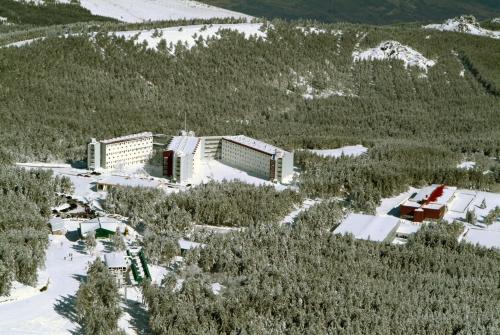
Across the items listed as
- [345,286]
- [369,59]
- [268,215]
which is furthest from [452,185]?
[369,59]

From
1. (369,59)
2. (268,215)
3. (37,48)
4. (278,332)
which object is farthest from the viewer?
(369,59)

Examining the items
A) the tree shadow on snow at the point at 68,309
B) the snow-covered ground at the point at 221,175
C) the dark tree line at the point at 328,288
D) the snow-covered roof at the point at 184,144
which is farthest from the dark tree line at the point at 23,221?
the snow-covered ground at the point at 221,175

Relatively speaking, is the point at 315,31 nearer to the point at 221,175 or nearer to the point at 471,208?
the point at 221,175

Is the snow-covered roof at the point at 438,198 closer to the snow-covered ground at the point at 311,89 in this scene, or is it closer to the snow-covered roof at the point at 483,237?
the snow-covered roof at the point at 483,237

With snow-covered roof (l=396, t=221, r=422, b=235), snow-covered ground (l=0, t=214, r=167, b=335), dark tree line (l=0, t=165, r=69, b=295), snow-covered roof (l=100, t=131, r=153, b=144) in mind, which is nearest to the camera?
snow-covered ground (l=0, t=214, r=167, b=335)

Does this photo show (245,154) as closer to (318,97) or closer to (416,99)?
(318,97)

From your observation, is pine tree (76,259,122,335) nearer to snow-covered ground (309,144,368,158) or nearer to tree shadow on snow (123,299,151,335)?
tree shadow on snow (123,299,151,335)

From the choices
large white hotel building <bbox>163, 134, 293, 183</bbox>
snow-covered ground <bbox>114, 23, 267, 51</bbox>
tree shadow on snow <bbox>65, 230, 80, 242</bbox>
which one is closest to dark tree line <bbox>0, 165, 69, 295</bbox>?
tree shadow on snow <bbox>65, 230, 80, 242</bbox>
